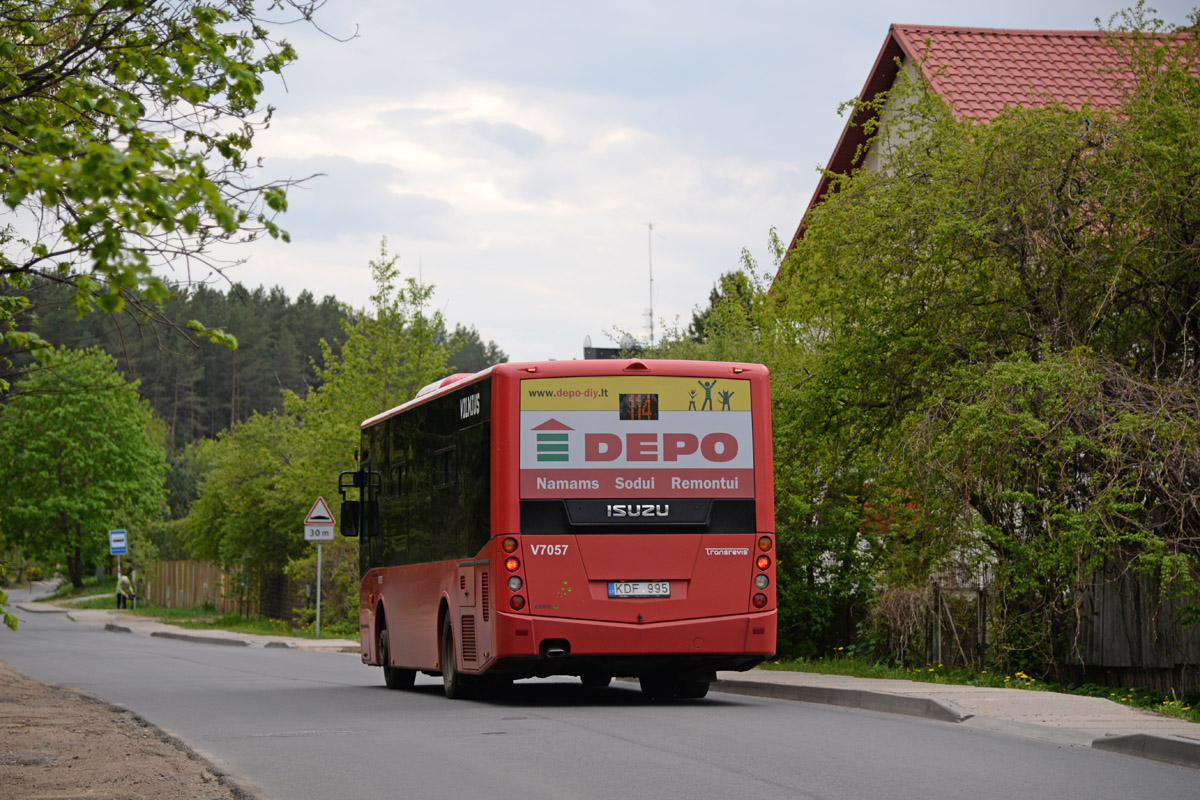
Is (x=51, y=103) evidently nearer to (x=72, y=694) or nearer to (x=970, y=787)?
(x=970, y=787)

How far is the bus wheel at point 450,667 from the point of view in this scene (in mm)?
16766

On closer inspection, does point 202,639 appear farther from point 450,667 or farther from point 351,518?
point 450,667

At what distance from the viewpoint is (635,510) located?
49.5 feet

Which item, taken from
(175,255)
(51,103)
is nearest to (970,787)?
(175,255)

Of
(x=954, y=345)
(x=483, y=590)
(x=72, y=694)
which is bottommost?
(x=72, y=694)

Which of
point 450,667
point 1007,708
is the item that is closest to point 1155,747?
point 1007,708

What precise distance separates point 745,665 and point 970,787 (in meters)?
6.08

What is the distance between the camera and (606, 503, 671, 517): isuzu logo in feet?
49.4

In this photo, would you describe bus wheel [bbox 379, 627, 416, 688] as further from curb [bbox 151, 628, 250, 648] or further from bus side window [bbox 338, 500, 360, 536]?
curb [bbox 151, 628, 250, 648]

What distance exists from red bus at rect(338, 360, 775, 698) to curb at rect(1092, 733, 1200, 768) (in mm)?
4150

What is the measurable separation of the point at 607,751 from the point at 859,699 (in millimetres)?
5062

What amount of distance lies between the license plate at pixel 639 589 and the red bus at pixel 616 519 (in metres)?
0.02

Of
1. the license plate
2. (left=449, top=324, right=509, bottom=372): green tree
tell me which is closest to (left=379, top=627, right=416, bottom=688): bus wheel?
the license plate

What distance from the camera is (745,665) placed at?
1559cm
